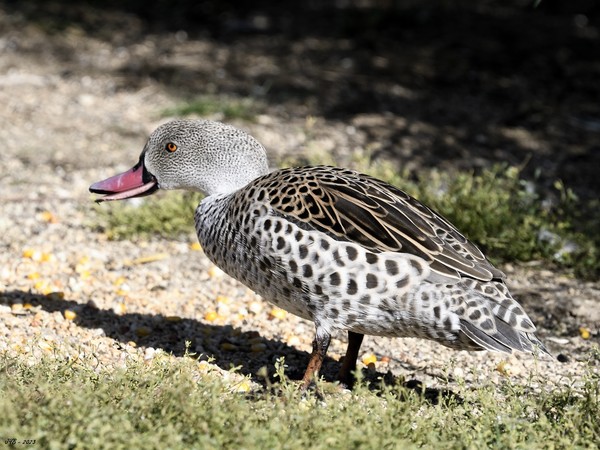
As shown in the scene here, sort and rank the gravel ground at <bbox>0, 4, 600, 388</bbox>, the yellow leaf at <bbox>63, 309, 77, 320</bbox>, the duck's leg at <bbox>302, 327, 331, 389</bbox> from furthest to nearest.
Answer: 1. the yellow leaf at <bbox>63, 309, 77, 320</bbox>
2. the gravel ground at <bbox>0, 4, 600, 388</bbox>
3. the duck's leg at <bbox>302, 327, 331, 389</bbox>

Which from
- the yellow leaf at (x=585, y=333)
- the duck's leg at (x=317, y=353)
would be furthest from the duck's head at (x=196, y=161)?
the yellow leaf at (x=585, y=333)

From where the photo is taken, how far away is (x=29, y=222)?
694cm

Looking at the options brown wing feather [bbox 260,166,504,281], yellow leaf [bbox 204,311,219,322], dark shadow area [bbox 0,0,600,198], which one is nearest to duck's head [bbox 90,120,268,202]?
brown wing feather [bbox 260,166,504,281]

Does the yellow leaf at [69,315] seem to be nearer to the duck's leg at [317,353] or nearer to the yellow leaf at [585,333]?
the duck's leg at [317,353]

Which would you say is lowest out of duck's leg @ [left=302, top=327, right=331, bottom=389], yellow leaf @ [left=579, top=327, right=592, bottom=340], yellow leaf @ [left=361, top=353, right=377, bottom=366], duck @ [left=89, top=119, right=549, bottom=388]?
yellow leaf @ [left=361, top=353, right=377, bottom=366]

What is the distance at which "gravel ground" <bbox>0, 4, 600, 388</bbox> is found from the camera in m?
5.28

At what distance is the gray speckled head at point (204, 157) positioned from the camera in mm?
5145

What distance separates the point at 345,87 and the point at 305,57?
3.22 ft

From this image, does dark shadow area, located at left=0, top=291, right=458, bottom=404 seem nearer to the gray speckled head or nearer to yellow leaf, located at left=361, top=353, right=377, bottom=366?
yellow leaf, located at left=361, top=353, right=377, bottom=366

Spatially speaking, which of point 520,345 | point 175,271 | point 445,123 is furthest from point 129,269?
point 445,123

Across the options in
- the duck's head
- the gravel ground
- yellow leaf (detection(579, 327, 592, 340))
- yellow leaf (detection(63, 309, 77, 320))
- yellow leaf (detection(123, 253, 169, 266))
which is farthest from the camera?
yellow leaf (detection(123, 253, 169, 266))

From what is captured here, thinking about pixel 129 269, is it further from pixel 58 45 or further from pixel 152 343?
pixel 58 45

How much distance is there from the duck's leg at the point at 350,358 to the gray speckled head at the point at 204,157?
0.97 metres

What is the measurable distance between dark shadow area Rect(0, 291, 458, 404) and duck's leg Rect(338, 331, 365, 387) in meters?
0.13
